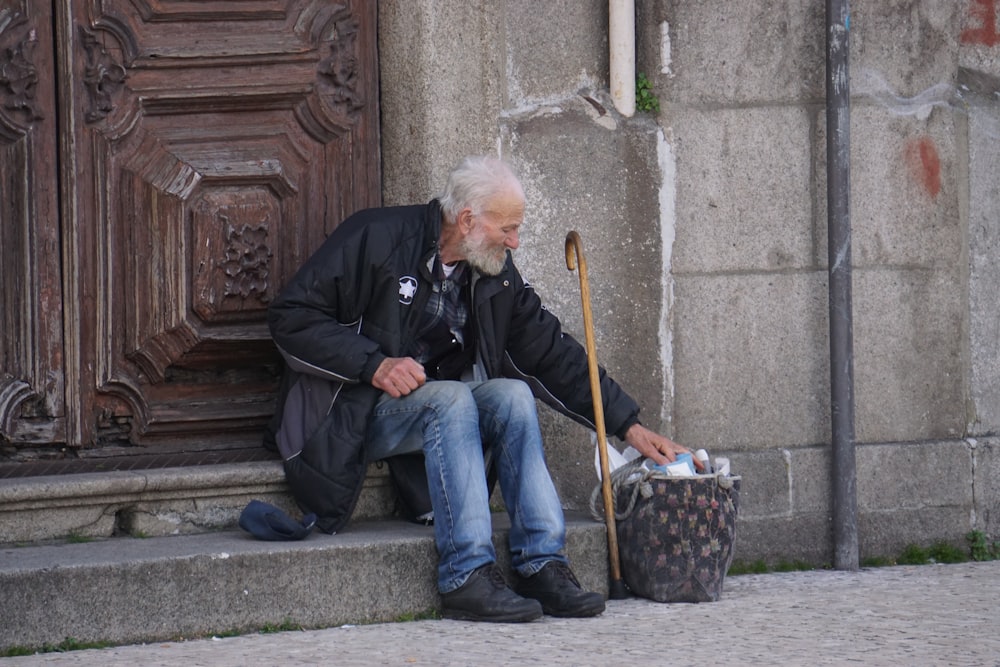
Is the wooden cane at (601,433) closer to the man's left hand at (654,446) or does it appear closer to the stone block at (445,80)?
the man's left hand at (654,446)

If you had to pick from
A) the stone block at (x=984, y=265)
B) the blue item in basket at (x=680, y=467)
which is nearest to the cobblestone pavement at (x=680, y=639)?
the blue item in basket at (x=680, y=467)

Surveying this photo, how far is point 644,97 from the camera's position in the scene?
512cm

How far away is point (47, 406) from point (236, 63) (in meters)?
1.26

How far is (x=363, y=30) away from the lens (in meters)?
5.06

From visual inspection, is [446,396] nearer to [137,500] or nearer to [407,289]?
[407,289]

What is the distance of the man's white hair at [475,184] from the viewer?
4539 millimetres

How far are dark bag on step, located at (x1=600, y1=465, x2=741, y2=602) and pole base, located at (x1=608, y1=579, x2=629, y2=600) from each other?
0.07 m

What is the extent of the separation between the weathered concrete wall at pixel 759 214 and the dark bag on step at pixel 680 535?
55 cm

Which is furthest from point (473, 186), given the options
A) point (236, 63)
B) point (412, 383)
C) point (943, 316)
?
point (943, 316)

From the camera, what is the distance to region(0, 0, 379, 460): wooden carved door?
15.3ft

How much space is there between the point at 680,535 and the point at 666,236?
1.12 m

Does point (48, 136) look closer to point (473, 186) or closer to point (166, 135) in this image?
point (166, 135)

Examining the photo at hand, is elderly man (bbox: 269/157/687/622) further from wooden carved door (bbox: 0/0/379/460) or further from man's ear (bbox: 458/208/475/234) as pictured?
wooden carved door (bbox: 0/0/379/460)

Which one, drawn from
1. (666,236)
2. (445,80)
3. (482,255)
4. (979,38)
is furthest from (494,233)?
(979,38)
